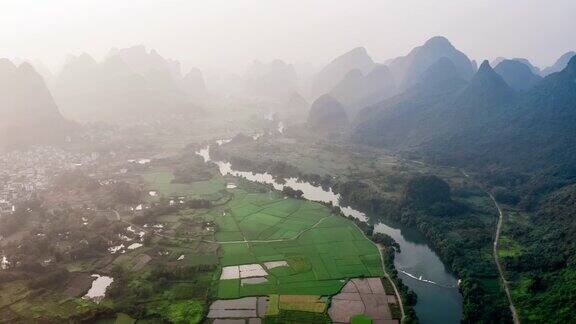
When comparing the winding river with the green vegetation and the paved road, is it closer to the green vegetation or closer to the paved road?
the paved road

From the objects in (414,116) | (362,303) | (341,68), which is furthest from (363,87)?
(362,303)

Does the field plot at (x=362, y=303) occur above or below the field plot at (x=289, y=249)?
below

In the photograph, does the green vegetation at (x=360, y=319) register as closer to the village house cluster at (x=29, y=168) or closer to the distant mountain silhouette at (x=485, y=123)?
the village house cluster at (x=29, y=168)

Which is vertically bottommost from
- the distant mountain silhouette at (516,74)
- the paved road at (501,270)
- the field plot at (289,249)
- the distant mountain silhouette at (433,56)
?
the paved road at (501,270)

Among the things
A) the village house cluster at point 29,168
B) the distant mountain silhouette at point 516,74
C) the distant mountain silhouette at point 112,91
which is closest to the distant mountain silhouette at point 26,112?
the village house cluster at point 29,168

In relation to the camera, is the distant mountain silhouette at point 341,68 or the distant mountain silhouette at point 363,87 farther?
the distant mountain silhouette at point 341,68

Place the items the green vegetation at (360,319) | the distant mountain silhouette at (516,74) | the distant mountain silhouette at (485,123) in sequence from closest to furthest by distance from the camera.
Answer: the green vegetation at (360,319), the distant mountain silhouette at (485,123), the distant mountain silhouette at (516,74)

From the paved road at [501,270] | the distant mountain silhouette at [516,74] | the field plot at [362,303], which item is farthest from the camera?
the distant mountain silhouette at [516,74]
